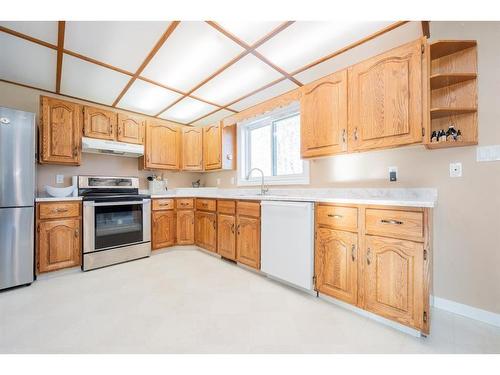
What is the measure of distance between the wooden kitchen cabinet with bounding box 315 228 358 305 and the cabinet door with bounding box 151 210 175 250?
2.36 meters

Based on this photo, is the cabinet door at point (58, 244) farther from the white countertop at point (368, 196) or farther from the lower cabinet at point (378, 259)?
the lower cabinet at point (378, 259)

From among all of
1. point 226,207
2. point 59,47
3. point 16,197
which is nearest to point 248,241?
point 226,207

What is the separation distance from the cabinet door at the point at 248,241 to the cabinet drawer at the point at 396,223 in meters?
1.20

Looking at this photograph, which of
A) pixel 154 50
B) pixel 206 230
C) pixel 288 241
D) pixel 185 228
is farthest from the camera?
pixel 185 228

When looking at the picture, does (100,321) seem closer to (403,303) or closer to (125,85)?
(403,303)

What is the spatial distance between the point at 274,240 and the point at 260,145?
1839 mm

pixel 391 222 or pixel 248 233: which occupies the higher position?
A: pixel 391 222

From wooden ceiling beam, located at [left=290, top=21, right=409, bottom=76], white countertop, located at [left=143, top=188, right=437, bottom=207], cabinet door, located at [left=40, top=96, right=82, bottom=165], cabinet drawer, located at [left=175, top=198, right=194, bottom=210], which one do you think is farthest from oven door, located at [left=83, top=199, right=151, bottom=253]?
wooden ceiling beam, located at [left=290, top=21, right=409, bottom=76]

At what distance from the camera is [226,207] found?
9.61 ft

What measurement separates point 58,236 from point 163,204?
126 cm

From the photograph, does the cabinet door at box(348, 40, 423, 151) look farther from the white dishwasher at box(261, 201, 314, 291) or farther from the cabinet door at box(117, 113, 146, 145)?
the cabinet door at box(117, 113, 146, 145)

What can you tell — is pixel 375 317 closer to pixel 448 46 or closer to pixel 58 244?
pixel 448 46
